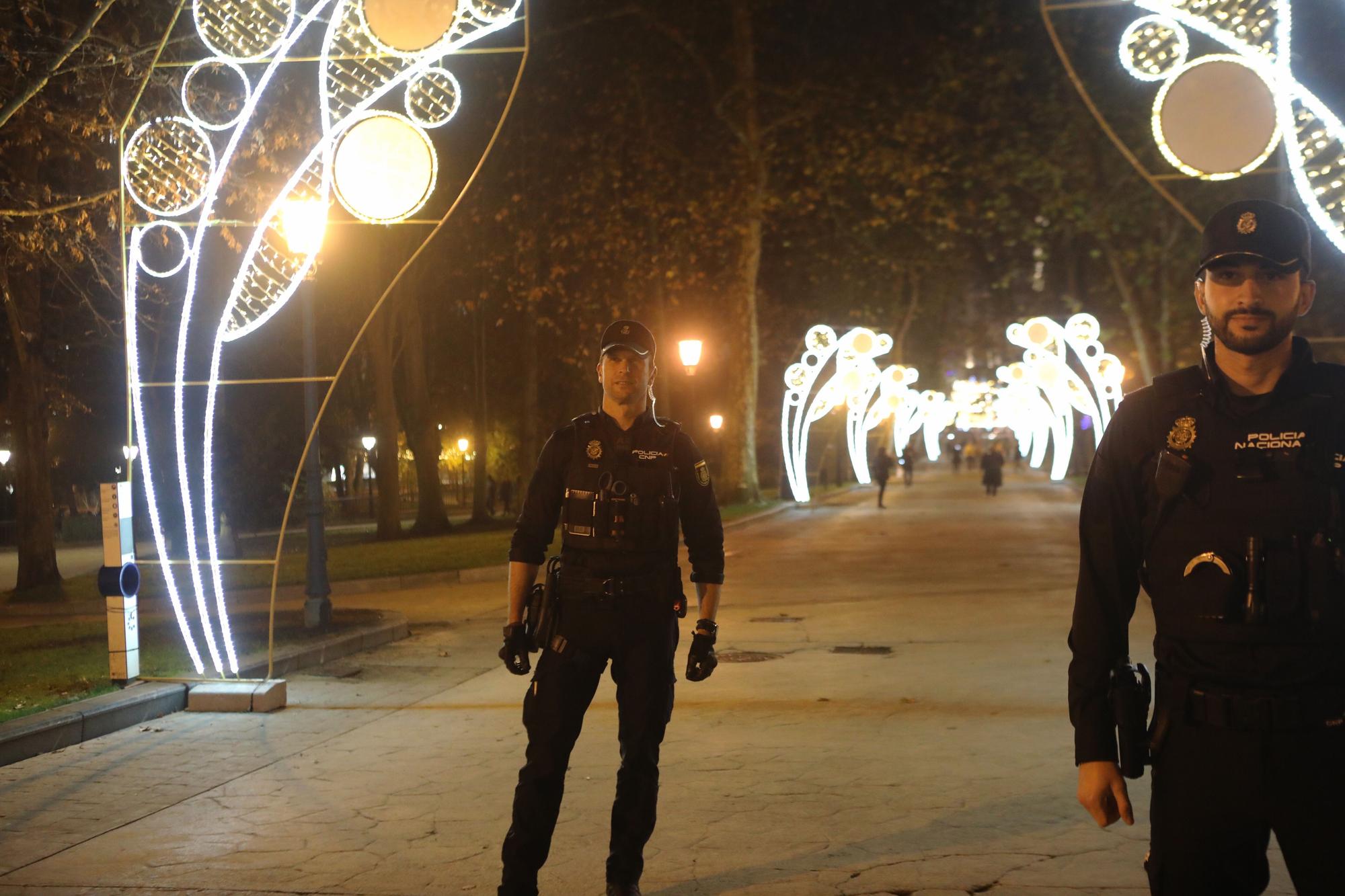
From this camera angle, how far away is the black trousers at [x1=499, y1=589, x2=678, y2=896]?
15.4ft

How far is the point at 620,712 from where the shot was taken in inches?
193

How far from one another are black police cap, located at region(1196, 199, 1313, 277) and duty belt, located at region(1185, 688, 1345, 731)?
94 cm

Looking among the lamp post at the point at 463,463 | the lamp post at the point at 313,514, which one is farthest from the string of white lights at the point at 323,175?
the lamp post at the point at 463,463

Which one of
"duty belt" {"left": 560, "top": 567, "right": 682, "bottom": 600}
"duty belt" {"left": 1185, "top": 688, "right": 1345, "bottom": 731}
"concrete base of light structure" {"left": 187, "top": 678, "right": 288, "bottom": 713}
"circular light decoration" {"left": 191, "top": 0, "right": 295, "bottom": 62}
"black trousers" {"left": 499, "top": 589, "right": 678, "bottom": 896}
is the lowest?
"concrete base of light structure" {"left": 187, "top": 678, "right": 288, "bottom": 713}

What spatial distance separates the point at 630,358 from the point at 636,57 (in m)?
30.0

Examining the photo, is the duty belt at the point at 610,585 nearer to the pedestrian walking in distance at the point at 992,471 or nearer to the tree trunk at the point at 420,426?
the tree trunk at the point at 420,426

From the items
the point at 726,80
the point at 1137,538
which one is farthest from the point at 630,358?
the point at 726,80

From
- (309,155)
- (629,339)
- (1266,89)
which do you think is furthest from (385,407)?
(629,339)

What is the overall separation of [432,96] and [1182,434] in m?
7.29

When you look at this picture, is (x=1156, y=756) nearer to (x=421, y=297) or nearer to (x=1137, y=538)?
(x=1137, y=538)

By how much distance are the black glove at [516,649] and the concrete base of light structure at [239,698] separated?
4938 millimetres

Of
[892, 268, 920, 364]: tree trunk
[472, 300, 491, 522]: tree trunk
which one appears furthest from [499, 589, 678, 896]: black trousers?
[892, 268, 920, 364]: tree trunk

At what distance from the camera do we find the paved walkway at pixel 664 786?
5465 mm

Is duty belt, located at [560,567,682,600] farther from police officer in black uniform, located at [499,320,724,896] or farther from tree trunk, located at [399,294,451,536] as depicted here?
tree trunk, located at [399,294,451,536]
